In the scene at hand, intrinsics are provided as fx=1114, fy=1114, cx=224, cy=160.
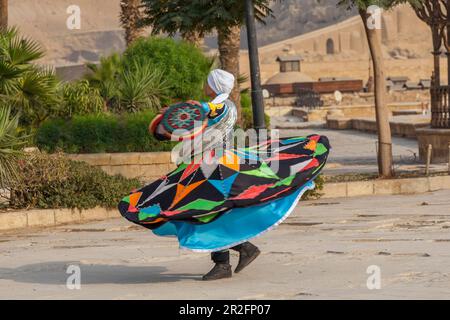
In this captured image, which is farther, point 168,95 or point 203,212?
point 168,95

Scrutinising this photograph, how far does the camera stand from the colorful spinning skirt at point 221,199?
839 centimetres

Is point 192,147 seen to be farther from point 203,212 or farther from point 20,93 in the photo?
point 20,93

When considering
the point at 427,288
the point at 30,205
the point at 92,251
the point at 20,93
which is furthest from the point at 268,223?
the point at 20,93

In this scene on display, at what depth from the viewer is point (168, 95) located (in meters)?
22.9

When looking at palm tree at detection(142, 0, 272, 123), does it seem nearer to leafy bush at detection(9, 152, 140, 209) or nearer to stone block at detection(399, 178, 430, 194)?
stone block at detection(399, 178, 430, 194)

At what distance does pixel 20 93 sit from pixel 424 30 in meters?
135

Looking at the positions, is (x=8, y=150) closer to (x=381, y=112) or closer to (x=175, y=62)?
(x=381, y=112)

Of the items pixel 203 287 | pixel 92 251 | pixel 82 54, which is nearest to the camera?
pixel 203 287

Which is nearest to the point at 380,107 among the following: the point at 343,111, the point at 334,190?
the point at 334,190

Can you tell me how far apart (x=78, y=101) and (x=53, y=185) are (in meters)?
8.14

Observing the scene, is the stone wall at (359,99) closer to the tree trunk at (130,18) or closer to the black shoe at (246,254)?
the tree trunk at (130,18)

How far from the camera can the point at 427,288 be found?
25.9 ft
